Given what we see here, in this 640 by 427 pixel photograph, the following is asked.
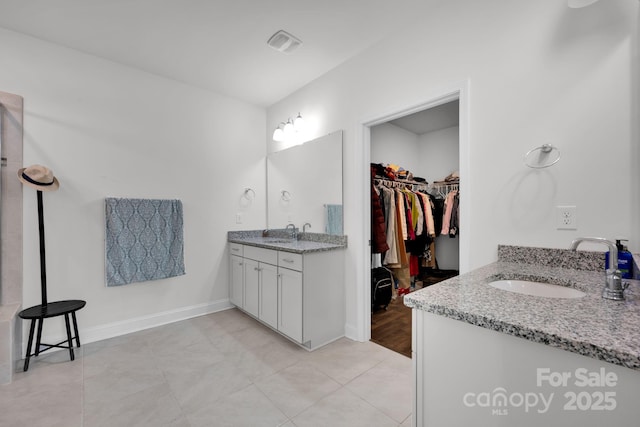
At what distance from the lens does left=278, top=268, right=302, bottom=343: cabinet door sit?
2.26 meters

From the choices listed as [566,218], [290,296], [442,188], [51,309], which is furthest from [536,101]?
[51,309]

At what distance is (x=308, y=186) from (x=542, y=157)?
204cm

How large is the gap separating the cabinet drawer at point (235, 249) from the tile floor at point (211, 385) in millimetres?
911

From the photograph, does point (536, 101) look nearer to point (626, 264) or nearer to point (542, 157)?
point (542, 157)

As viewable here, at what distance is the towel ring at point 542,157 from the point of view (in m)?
1.44

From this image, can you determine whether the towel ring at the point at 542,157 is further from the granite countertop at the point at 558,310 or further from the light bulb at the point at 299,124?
the light bulb at the point at 299,124

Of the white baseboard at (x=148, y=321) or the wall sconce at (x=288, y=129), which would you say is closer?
the white baseboard at (x=148, y=321)

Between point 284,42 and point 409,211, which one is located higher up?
point 284,42

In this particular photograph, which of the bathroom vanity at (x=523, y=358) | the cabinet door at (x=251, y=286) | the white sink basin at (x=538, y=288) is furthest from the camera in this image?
the cabinet door at (x=251, y=286)

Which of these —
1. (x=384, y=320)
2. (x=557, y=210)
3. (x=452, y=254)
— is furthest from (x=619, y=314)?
(x=452, y=254)

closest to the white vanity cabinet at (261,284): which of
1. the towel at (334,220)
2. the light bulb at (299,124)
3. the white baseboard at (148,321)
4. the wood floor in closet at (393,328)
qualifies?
the white baseboard at (148,321)

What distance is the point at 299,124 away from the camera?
3.10m

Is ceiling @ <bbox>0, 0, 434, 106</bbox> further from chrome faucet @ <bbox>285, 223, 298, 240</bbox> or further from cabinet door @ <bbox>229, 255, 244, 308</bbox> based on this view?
cabinet door @ <bbox>229, 255, 244, 308</bbox>

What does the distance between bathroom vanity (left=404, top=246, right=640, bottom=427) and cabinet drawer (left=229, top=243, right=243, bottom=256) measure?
244 cm
